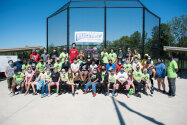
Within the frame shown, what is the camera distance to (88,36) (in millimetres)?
7305

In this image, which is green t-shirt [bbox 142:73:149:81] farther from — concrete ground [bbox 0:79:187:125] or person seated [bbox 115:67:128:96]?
concrete ground [bbox 0:79:187:125]

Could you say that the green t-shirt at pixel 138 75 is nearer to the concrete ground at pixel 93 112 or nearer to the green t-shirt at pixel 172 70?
the concrete ground at pixel 93 112

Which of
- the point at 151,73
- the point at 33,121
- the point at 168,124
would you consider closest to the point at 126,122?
the point at 168,124

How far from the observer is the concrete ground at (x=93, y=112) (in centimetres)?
302

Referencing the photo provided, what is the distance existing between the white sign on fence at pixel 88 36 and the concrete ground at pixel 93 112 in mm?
4112

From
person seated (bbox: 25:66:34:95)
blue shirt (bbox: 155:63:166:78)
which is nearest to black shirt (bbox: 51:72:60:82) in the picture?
person seated (bbox: 25:66:34:95)

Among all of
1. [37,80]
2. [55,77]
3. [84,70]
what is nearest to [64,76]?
[55,77]

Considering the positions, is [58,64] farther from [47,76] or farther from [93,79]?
[93,79]

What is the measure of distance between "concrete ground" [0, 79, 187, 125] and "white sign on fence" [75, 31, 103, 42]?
4.11 metres

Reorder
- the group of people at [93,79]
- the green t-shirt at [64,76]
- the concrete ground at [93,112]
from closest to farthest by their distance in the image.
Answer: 1. the concrete ground at [93,112]
2. the group of people at [93,79]
3. the green t-shirt at [64,76]

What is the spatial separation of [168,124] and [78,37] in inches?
248

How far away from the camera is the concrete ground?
3021mm

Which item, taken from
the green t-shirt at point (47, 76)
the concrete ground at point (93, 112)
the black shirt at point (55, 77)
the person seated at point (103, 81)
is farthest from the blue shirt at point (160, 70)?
the green t-shirt at point (47, 76)

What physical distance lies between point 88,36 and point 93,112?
5.07 metres
